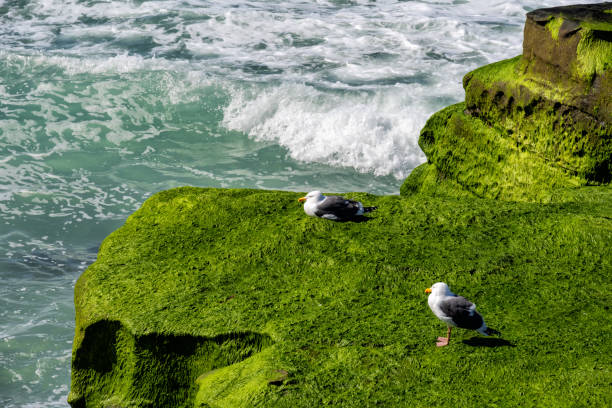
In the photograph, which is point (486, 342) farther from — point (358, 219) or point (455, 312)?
point (358, 219)

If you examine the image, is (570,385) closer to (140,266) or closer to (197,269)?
(197,269)

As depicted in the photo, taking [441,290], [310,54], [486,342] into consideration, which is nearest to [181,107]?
[310,54]

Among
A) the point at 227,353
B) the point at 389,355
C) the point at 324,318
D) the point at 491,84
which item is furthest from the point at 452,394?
the point at 491,84

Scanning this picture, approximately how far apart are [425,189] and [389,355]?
4636mm

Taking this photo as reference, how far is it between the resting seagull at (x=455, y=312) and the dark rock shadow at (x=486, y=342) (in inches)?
2.2

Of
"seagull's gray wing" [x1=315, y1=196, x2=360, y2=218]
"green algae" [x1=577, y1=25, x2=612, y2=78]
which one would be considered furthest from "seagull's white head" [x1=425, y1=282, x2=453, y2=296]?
"green algae" [x1=577, y1=25, x2=612, y2=78]

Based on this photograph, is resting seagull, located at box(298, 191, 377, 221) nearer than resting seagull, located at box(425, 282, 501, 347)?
No

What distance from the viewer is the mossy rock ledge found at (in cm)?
659

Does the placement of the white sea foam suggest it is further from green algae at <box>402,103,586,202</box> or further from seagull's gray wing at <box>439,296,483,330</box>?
seagull's gray wing at <box>439,296,483,330</box>

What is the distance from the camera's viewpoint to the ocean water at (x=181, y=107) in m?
9.36

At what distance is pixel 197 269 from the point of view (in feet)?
17.1

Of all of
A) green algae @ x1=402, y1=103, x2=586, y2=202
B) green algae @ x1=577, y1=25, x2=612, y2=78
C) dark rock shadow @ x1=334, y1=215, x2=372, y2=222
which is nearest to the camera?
dark rock shadow @ x1=334, y1=215, x2=372, y2=222

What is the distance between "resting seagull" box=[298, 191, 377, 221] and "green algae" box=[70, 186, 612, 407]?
10cm

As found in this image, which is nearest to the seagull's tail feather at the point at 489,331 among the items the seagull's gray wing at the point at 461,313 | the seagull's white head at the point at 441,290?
the seagull's gray wing at the point at 461,313
